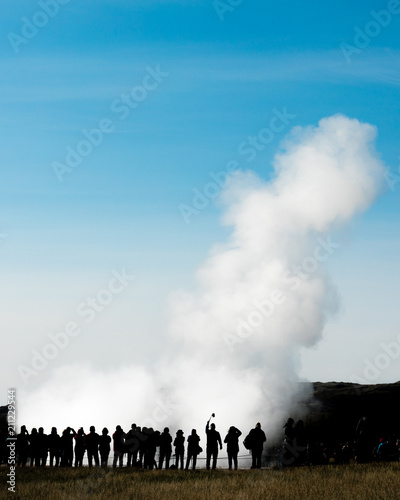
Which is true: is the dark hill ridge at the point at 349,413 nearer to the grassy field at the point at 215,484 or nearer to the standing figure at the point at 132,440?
the standing figure at the point at 132,440

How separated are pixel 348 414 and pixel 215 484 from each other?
64.2m

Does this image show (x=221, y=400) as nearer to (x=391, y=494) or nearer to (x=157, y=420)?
(x=157, y=420)

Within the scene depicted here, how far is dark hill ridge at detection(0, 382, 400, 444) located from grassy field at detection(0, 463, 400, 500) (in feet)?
105

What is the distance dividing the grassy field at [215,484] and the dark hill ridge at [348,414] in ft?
105

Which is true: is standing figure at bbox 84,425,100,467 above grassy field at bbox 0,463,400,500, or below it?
above

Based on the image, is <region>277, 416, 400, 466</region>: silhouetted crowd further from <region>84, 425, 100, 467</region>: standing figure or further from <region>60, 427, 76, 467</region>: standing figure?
<region>60, 427, 76, 467</region>: standing figure

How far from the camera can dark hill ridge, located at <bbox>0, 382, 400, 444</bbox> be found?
216ft

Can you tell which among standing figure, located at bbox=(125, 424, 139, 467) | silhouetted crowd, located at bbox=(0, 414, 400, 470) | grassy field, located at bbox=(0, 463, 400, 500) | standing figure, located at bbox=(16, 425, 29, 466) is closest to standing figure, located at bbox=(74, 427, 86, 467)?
silhouetted crowd, located at bbox=(0, 414, 400, 470)

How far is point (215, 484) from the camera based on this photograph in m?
18.5

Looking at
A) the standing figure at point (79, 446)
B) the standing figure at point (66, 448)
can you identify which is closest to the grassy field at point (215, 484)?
the standing figure at point (79, 446)

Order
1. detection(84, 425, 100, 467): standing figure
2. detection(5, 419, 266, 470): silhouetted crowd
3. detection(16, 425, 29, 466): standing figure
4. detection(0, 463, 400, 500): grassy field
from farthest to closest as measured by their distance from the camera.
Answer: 1. detection(16, 425, 29, 466): standing figure
2. detection(84, 425, 100, 467): standing figure
3. detection(5, 419, 266, 470): silhouetted crowd
4. detection(0, 463, 400, 500): grassy field

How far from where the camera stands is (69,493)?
17219 mm

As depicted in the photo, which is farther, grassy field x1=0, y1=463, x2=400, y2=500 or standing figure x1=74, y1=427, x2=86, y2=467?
standing figure x1=74, y1=427, x2=86, y2=467

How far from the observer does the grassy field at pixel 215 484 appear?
16.2m
